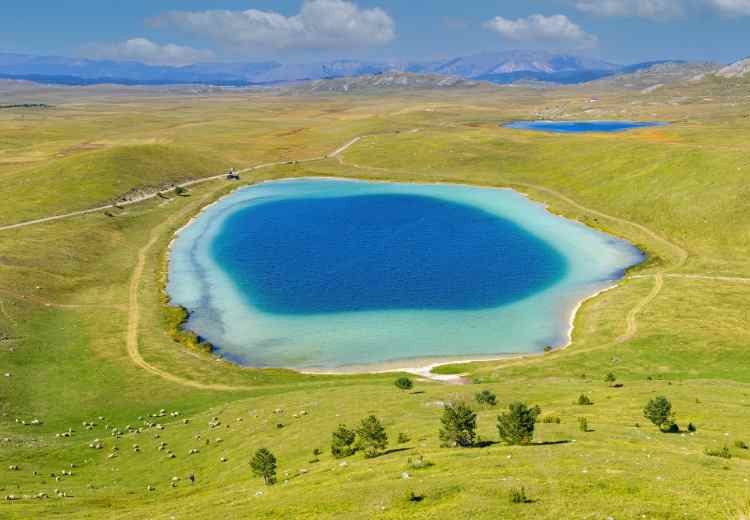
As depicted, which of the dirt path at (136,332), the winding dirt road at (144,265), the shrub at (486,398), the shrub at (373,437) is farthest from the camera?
the winding dirt road at (144,265)

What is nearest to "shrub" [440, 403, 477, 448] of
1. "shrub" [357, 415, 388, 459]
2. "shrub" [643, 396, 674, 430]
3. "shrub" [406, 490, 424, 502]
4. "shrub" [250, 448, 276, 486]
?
"shrub" [357, 415, 388, 459]

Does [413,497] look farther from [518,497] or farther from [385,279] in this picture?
[385,279]

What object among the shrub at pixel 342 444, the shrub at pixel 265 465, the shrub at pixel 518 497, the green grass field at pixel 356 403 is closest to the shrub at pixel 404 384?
the green grass field at pixel 356 403

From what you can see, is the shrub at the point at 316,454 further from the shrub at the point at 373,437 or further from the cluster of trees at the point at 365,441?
the shrub at the point at 373,437

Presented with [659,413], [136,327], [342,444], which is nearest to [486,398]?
[659,413]

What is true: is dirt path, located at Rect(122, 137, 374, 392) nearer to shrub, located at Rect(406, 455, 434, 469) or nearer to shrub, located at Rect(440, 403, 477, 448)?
shrub, located at Rect(440, 403, 477, 448)
